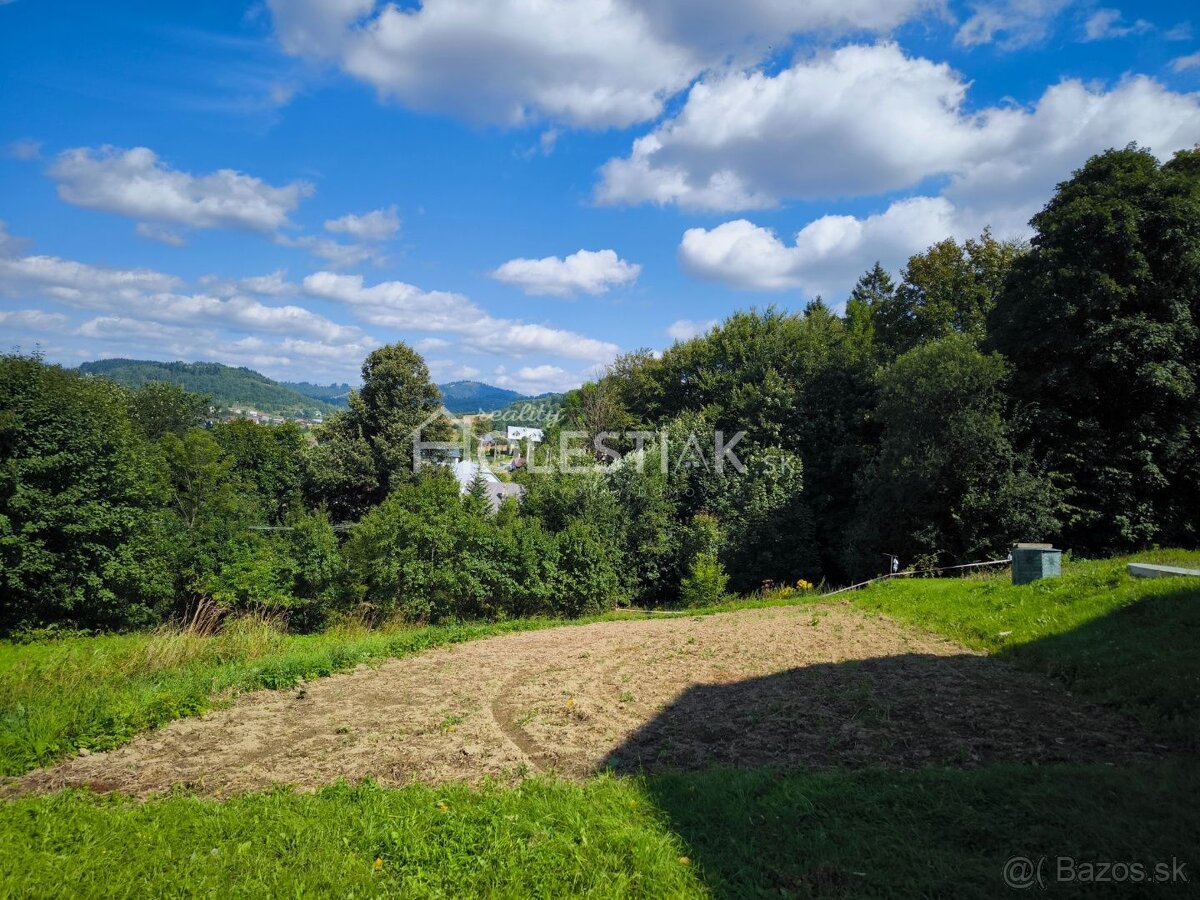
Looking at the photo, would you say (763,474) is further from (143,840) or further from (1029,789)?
(143,840)

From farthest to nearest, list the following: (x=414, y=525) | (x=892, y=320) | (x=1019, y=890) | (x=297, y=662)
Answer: (x=892, y=320) → (x=414, y=525) → (x=297, y=662) → (x=1019, y=890)

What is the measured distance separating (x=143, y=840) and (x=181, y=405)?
5020 cm

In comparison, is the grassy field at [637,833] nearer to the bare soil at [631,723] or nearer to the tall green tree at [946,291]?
the bare soil at [631,723]

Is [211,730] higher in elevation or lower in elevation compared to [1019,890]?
lower

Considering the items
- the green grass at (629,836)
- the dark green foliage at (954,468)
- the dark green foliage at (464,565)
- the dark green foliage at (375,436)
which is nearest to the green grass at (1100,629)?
the green grass at (629,836)

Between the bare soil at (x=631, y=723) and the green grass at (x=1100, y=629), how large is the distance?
16.1 inches

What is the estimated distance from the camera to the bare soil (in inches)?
213

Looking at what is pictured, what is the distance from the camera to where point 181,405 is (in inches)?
1825

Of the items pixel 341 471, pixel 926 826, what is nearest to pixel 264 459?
pixel 341 471

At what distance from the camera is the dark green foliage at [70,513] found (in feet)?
59.0

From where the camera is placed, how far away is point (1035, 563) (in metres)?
11.5

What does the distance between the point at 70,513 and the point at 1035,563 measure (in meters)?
23.6

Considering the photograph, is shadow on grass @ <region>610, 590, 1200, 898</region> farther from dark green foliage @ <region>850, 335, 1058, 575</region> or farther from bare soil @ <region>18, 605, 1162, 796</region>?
dark green foliage @ <region>850, 335, 1058, 575</region>

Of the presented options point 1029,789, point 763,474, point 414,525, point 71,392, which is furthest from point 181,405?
point 1029,789
